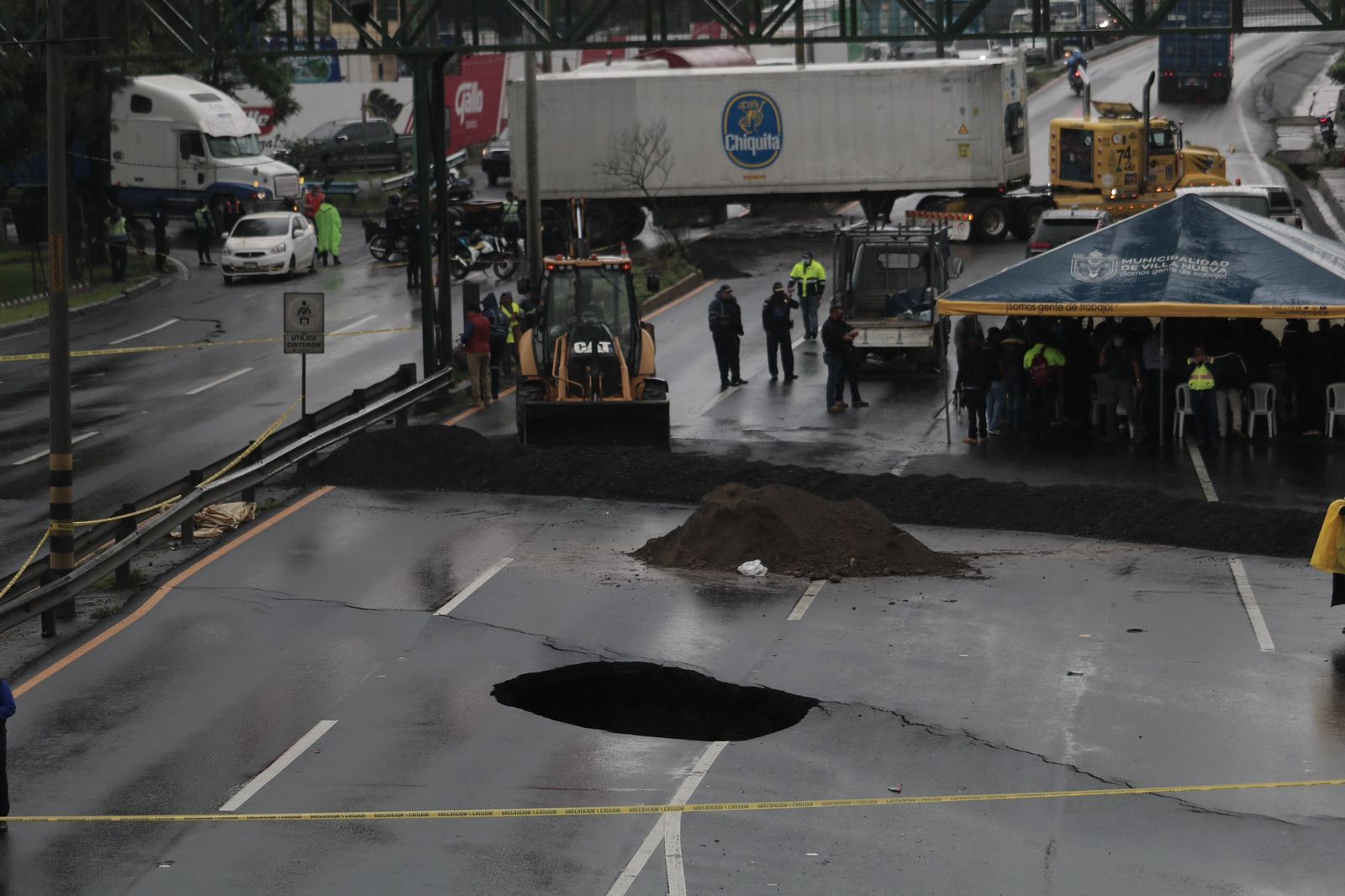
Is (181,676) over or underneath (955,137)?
underneath

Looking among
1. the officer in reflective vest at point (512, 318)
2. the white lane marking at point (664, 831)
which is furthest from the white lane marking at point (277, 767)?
the officer in reflective vest at point (512, 318)

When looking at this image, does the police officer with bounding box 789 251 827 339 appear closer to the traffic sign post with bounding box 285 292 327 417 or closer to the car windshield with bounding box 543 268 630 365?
the car windshield with bounding box 543 268 630 365

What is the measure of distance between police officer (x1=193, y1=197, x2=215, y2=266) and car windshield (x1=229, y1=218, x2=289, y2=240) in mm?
3487

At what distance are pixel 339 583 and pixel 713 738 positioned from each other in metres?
5.86

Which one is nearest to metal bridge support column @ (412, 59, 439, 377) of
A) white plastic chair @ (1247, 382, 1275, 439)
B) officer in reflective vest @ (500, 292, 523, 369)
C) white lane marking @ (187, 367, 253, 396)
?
officer in reflective vest @ (500, 292, 523, 369)

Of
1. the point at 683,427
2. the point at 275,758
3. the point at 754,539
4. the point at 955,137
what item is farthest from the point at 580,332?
the point at 955,137

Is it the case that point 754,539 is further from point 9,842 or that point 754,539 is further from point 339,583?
point 9,842

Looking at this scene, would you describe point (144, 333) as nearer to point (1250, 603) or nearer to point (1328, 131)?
point (1250, 603)

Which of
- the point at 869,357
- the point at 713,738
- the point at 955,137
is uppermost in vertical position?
the point at 955,137

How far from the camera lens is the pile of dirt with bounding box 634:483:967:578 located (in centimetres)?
1938

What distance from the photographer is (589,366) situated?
84.8 feet

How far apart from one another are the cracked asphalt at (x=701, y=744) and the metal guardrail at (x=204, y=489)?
2.47ft

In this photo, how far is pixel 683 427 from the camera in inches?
1089

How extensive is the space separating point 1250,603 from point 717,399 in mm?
13242
